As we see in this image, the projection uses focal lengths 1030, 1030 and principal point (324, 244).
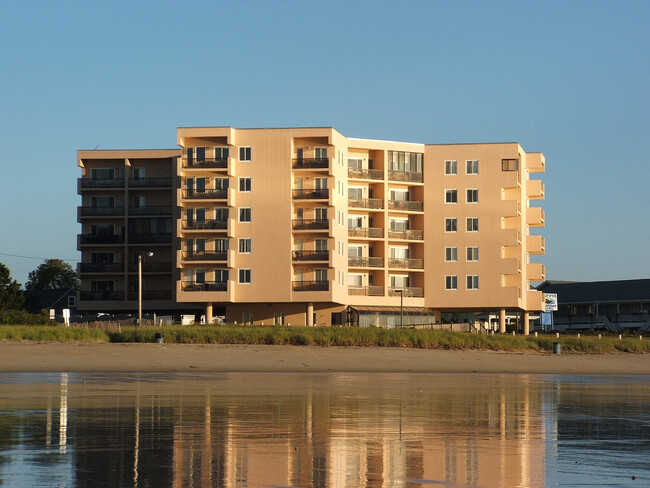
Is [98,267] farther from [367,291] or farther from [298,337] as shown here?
[298,337]

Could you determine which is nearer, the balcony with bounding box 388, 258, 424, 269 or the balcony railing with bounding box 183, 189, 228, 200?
the balcony railing with bounding box 183, 189, 228, 200

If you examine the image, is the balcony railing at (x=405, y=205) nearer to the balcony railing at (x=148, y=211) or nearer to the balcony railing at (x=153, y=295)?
the balcony railing at (x=148, y=211)

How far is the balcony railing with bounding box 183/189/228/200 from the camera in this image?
97812 millimetres

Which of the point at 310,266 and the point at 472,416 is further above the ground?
the point at 310,266

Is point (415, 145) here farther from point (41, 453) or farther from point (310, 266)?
point (41, 453)

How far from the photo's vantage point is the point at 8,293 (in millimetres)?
113562

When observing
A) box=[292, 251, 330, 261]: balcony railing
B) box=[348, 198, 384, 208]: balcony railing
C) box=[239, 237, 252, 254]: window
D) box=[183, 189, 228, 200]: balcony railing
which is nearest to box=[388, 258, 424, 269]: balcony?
box=[348, 198, 384, 208]: balcony railing

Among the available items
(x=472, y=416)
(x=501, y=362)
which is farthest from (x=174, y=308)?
(x=472, y=416)

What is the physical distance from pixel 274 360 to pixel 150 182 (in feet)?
201

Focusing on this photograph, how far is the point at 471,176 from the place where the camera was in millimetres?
104312

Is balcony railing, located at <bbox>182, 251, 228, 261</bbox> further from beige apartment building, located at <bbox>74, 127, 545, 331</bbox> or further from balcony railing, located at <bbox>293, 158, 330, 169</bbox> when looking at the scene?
balcony railing, located at <bbox>293, 158, 330, 169</bbox>

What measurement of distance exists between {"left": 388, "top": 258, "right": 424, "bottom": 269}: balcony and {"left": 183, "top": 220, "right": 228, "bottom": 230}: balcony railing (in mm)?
17480

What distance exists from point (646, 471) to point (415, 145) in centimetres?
9132

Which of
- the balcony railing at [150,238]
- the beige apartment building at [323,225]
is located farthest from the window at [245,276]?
the balcony railing at [150,238]
